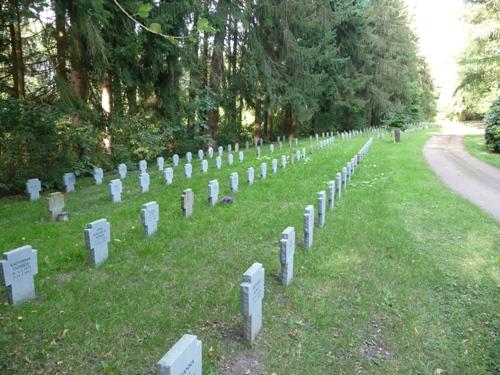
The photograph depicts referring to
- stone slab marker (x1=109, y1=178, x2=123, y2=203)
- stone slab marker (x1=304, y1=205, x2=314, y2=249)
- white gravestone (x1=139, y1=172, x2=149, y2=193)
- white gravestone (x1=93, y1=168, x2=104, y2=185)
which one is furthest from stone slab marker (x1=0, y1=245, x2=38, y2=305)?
white gravestone (x1=93, y1=168, x2=104, y2=185)

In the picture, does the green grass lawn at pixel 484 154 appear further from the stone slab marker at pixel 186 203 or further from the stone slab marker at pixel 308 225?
the stone slab marker at pixel 186 203

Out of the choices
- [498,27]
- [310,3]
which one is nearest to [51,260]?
[310,3]

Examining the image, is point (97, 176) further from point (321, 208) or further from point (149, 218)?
point (321, 208)

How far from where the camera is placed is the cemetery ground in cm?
365

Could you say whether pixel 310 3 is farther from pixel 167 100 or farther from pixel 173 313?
pixel 173 313

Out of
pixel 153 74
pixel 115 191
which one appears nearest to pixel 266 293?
pixel 115 191

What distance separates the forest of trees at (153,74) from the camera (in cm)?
1080

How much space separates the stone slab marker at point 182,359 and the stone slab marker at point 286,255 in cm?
224

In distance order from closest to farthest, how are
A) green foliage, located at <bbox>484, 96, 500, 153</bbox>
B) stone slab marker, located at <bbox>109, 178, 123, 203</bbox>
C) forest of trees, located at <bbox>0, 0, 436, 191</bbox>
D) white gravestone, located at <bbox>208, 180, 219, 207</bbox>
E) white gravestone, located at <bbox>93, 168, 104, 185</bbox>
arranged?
1. white gravestone, located at <bbox>208, 180, 219, 207</bbox>
2. stone slab marker, located at <bbox>109, 178, 123, 203</bbox>
3. forest of trees, located at <bbox>0, 0, 436, 191</bbox>
4. white gravestone, located at <bbox>93, 168, 104, 185</bbox>
5. green foliage, located at <bbox>484, 96, 500, 153</bbox>

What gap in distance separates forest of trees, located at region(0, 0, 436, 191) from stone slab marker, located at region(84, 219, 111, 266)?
109 inches

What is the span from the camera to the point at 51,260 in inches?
221

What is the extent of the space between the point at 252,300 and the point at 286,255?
1193mm

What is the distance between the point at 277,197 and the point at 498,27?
2209 centimetres

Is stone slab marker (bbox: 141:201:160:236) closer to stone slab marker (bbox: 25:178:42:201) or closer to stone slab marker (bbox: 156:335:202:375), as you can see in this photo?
stone slab marker (bbox: 156:335:202:375)
